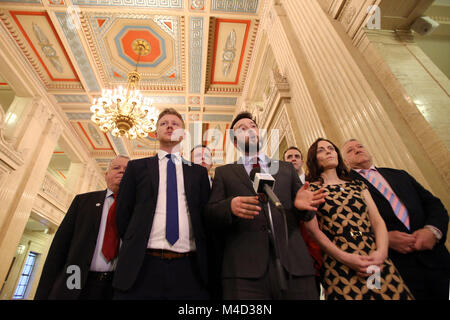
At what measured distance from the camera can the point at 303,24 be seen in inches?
163

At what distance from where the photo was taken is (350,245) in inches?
45.0

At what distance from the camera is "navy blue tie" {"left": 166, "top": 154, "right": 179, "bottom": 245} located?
110 centimetres

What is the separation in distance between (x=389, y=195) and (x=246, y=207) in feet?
4.08

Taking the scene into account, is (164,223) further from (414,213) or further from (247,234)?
(414,213)

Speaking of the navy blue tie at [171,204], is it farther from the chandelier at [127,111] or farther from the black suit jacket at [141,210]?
the chandelier at [127,111]

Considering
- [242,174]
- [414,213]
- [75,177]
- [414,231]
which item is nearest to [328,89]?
[414,213]

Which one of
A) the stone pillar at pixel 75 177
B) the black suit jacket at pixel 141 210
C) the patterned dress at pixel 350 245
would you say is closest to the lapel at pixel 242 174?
the black suit jacket at pixel 141 210

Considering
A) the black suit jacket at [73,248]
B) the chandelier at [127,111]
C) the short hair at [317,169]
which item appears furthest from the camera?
the chandelier at [127,111]

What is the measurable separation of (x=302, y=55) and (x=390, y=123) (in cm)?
263

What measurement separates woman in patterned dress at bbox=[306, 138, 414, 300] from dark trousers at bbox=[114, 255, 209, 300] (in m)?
0.67

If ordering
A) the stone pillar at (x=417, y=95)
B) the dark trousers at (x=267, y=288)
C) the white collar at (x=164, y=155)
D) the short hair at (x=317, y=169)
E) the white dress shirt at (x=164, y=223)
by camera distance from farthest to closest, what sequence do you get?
the stone pillar at (x=417, y=95), the short hair at (x=317, y=169), the white collar at (x=164, y=155), the white dress shirt at (x=164, y=223), the dark trousers at (x=267, y=288)

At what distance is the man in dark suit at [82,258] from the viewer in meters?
1.29
